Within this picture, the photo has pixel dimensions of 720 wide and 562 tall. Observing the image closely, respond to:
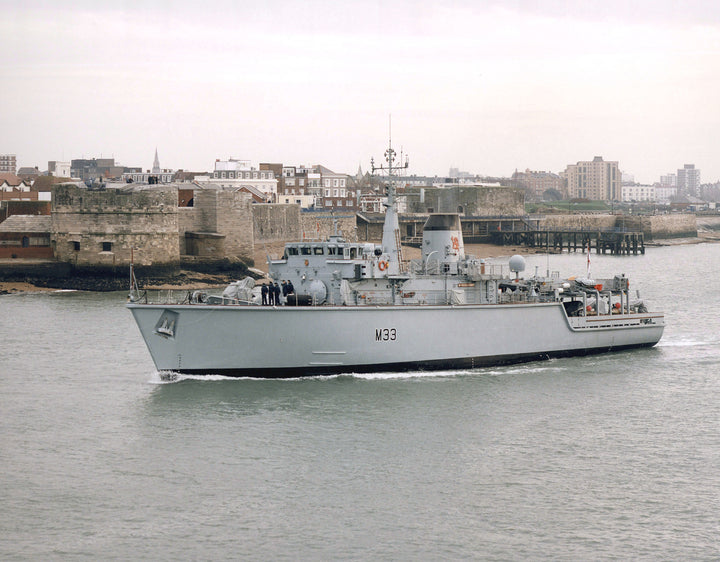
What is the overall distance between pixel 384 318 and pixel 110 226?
94.1 feet

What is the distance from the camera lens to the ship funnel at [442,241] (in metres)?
28.5

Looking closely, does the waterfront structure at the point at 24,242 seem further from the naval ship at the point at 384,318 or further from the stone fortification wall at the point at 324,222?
the naval ship at the point at 384,318

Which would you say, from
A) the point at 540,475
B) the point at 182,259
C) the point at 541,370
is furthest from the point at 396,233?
the point at 182,259

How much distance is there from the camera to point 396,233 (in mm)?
27719

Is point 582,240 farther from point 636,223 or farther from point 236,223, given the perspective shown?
point 236,223

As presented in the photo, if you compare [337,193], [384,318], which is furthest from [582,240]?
[384,318]

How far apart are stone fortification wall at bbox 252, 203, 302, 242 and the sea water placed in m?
34.3

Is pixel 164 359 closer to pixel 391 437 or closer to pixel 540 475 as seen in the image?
pixel 391 437

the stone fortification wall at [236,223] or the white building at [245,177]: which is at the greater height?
the white building at [245,177]

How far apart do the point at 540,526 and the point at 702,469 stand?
459cm

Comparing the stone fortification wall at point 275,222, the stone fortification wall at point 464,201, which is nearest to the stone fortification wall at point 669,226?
the stone fortification wall at point 464,201

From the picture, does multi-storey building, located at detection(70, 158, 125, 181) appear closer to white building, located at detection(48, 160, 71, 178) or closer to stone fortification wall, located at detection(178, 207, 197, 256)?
white building, located at detection(48, 160, 71, 178)

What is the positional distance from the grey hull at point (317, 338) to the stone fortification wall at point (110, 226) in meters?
26.0

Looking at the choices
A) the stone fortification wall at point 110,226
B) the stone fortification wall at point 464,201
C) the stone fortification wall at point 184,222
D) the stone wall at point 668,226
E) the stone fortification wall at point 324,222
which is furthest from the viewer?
the stone wall at point 668,226
